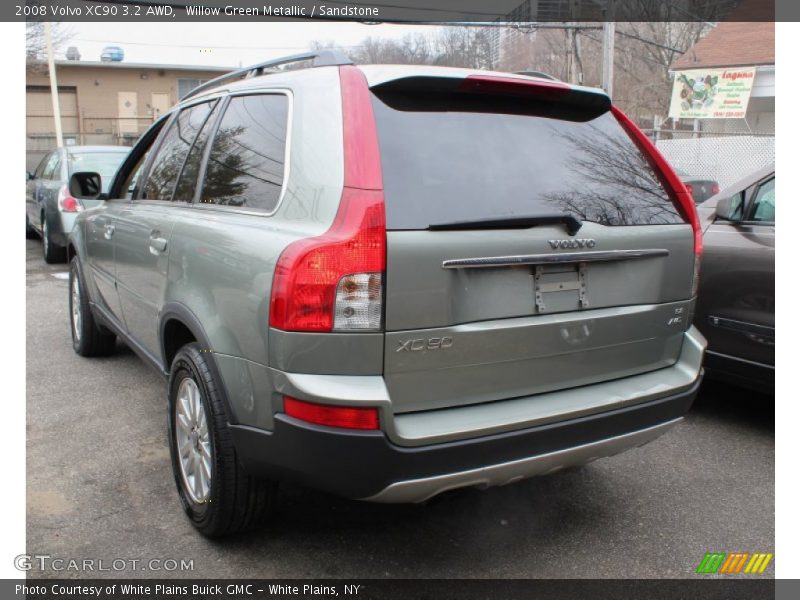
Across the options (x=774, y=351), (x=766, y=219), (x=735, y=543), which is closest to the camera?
(x=735, y=543)

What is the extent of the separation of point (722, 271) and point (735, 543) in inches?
72.3

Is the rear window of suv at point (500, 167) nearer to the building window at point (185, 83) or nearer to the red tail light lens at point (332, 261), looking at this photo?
the red tail light lens at point (332, 261)

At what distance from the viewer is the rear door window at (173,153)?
3586 mm

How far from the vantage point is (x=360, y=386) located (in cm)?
221

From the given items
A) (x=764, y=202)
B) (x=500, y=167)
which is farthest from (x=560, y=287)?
(x=764, y=202)

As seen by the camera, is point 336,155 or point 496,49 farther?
point 496,49

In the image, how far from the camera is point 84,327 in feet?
17.7

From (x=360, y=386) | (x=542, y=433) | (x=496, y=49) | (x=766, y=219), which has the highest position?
(x=496, y=49)

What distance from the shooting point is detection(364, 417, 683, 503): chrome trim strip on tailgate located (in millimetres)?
2301

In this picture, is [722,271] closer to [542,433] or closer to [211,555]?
[542,433]

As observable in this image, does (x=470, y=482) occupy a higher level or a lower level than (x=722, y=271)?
lower

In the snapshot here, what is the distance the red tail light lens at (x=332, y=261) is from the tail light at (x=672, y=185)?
146 cm

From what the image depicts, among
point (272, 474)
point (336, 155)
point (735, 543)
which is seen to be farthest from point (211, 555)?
point (735, 543)

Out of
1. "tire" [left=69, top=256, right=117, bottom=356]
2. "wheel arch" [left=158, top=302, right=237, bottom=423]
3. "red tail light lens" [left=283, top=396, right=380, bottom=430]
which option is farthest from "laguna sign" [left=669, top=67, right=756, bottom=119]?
"red tail light lens" [left=283, top=396, right=380, bottom=430]
